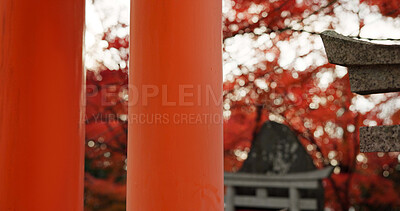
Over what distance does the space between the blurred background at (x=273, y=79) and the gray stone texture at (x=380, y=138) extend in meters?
6.35

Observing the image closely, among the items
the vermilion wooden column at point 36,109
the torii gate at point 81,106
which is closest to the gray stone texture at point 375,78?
the torii gate at point 81,106

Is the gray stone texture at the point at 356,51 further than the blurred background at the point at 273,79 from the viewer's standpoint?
No

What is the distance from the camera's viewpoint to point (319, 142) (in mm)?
10828

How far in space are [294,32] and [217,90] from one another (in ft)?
22.9

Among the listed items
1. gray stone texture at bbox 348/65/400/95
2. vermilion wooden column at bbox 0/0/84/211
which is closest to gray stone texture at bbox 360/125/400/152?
gray stone texture at bbox 348/65/400/95

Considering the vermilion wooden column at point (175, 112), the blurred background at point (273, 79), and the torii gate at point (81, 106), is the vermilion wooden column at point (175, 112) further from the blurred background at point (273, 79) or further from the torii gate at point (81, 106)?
the blurred background at point (273, 79)

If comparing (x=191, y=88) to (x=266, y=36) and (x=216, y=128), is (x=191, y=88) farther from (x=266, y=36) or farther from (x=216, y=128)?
(x=266, y=36)

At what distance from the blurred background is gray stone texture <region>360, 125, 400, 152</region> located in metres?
6.35

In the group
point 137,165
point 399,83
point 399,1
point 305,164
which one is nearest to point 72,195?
point 137,165

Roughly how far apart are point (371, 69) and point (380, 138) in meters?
0.39

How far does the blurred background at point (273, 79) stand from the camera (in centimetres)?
915

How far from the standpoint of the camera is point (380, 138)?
7.79 feet

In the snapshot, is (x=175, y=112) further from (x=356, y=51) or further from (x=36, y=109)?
(x=36, y=109)

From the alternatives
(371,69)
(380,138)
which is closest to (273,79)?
(371,69)
